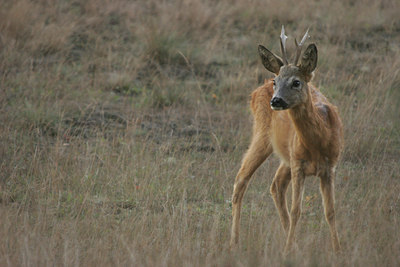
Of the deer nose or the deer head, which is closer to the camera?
the deer nose

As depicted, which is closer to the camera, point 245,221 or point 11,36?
point 245,221

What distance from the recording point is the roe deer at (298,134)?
4.72 meters

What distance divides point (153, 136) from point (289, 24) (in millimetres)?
4817

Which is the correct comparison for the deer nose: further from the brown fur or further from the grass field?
the grass field

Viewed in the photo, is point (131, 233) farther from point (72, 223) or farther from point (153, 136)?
point (153, 136)

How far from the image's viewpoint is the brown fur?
15.9 feet

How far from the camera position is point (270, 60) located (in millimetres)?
4965

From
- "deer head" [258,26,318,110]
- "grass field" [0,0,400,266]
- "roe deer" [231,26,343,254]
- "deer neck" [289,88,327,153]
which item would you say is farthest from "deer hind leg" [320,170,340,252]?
"deer head" [258,26,318,110]

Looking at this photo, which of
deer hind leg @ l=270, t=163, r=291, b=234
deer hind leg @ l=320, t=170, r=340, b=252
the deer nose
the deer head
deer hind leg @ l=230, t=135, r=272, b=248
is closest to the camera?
the deer nose

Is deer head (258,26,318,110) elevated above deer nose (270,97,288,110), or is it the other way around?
deer head (258,26,318,110)

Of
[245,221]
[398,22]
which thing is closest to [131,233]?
[245,221]

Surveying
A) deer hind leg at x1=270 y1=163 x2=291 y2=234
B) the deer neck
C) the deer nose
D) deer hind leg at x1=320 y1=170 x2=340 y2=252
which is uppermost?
the deer nose

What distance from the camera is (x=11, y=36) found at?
9.52 m

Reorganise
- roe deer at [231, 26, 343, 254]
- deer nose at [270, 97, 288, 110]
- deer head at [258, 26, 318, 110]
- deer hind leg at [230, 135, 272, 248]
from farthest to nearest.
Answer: deer hind leg at [230, 135, 272, 248] < roe deer at [231, 26, 343, 254] < deer head at [258, 26, 318, 110] < deer nose at [270, 97, 288, 110]
